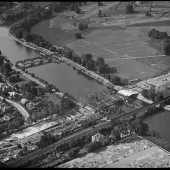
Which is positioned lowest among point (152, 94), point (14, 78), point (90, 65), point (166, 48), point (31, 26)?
point (14, 78)

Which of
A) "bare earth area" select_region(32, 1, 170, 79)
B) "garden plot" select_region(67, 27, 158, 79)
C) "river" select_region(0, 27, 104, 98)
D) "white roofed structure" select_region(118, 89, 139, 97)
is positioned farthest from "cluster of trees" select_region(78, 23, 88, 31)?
"white roofed structure" select_region(118, 89, 139, 97)

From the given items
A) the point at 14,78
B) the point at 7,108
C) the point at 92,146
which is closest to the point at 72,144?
the point at 92,146

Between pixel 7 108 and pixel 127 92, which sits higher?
pixel 127 92

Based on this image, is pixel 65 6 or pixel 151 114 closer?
pixel 151 114

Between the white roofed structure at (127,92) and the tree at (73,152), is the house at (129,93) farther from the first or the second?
the tree at (73,152)

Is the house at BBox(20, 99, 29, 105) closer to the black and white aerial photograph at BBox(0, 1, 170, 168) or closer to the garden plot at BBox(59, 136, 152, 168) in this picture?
the black and white aerial photograph at BBox(0, 1, 170, 168)

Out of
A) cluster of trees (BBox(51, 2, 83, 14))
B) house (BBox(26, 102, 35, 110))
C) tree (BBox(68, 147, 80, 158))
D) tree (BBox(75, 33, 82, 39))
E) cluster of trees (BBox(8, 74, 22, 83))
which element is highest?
cluster of trees (BBox(51, 2, 83, 14))

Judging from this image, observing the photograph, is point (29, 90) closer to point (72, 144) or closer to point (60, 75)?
point (60, 75)
